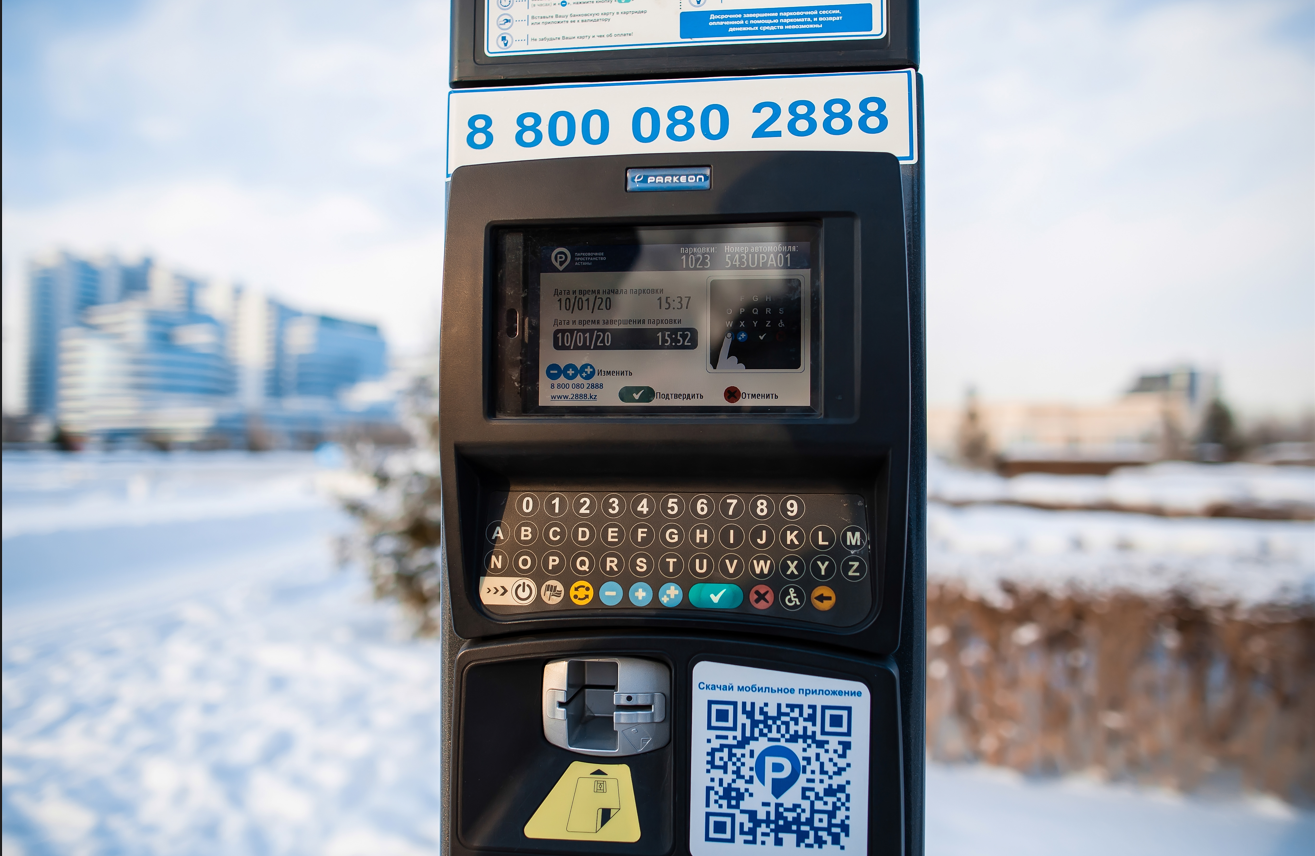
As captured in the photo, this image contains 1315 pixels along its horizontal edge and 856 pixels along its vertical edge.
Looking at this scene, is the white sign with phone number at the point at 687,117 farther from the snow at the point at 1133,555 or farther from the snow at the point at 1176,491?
the snow at the point at 1176,491

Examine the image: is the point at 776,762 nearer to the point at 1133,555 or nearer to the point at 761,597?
the point at 761,597

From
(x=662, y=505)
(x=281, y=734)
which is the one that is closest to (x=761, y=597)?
(x=662, y=505)

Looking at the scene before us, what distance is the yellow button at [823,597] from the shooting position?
93 cm

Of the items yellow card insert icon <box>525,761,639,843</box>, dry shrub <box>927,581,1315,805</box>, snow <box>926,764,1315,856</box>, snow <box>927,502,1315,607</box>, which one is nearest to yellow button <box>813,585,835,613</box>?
yellow card insert icon <box>525,761,639,843</box>

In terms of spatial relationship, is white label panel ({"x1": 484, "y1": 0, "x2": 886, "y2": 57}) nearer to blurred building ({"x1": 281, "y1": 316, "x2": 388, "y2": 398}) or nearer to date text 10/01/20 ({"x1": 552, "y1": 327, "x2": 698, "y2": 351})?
date text 10/01/20 ({"x1": 552, "y1": 327, "x2": 698, "y2": 351})

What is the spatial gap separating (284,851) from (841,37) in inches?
142

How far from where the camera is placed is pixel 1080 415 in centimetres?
1066

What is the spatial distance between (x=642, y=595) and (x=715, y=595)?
0.09m

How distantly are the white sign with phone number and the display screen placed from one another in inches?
6.3

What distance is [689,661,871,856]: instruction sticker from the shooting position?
930mm

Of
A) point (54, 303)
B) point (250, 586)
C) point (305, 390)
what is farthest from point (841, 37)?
point (305, 390)

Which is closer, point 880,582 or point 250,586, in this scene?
point 880,582

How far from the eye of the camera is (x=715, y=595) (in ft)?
3.07

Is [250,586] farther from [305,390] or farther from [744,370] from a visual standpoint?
[305,390]
